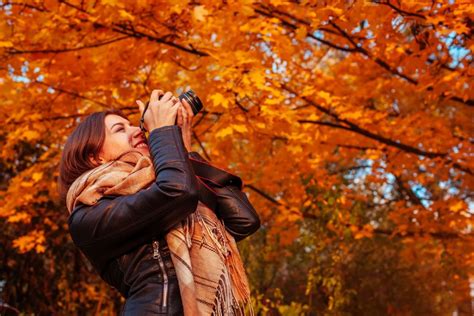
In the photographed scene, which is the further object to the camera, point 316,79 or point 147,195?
point 316,79

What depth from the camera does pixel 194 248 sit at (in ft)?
4.45

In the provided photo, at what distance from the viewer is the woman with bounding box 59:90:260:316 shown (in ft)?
4.18

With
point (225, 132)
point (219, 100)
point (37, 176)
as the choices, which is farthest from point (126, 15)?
point (37, 176)

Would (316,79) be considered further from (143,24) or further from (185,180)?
(185,180)

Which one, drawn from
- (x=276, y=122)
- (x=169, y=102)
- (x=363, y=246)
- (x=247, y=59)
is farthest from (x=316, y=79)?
(x=363, y=246)

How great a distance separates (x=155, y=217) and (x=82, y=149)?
1.29ft

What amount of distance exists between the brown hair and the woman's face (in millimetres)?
16

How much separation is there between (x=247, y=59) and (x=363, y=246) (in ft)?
22.4

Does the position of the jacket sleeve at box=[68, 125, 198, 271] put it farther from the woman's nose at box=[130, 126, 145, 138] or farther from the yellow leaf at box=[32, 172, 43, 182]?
the yellow leaf at box=[32, 172, 43, 182]

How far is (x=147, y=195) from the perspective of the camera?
1276 mm

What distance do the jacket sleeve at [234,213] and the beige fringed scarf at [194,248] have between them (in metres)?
0.07

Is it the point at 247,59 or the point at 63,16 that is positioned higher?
the point at 63,16

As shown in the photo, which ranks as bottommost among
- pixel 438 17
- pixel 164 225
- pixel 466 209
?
pixel 164 225

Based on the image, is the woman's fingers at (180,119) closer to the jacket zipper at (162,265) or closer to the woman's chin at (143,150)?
the woman's chin at (143,150)
